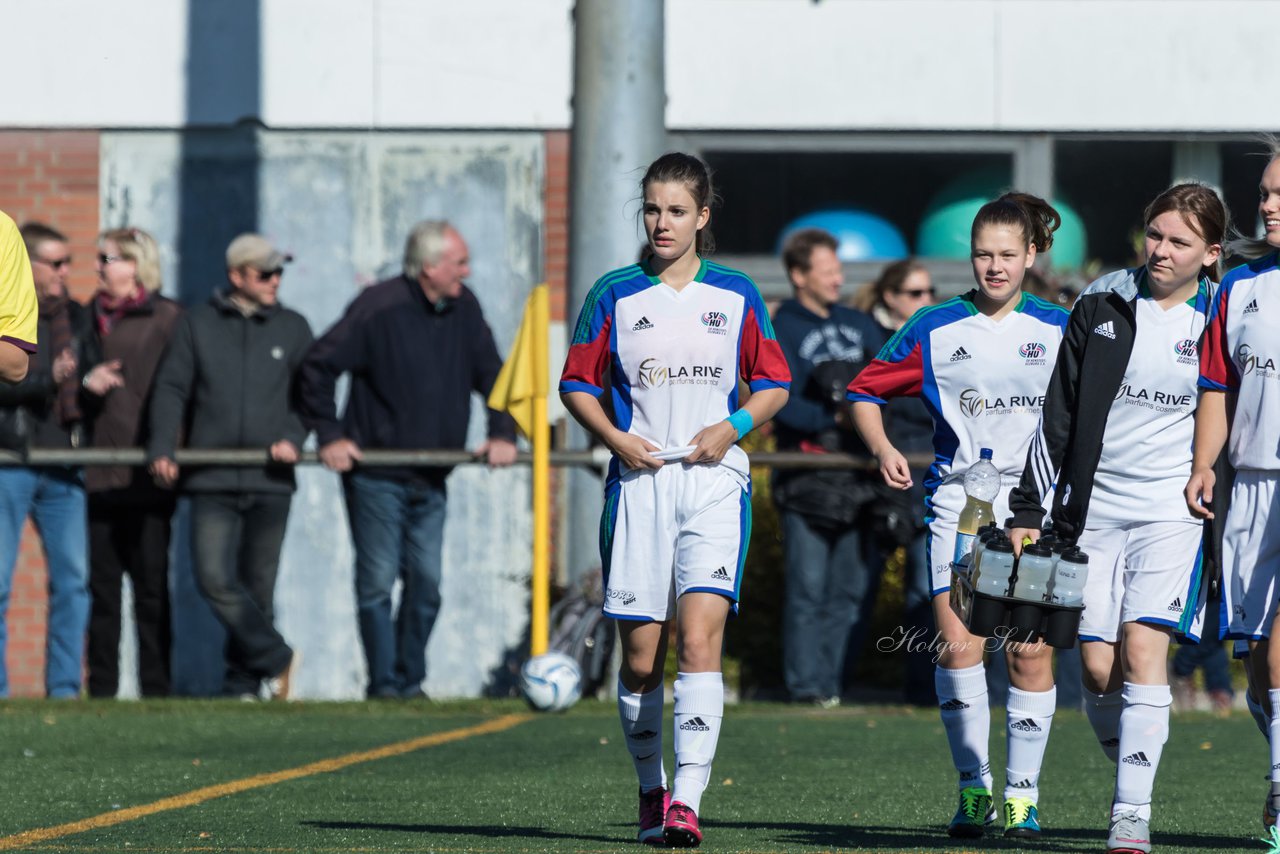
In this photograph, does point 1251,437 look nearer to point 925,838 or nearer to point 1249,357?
point 1249,357

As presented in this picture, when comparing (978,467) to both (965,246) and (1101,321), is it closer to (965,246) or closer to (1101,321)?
(1101,321)

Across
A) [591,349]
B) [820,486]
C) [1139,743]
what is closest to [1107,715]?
[1139,743]

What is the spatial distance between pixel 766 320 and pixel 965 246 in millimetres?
8035

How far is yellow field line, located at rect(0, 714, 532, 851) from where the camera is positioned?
6.27 meters

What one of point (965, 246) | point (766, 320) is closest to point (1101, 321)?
point (766, 320)

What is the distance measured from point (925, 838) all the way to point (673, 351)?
152 cm

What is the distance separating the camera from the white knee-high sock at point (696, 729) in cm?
605

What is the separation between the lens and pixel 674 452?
20.2 ft

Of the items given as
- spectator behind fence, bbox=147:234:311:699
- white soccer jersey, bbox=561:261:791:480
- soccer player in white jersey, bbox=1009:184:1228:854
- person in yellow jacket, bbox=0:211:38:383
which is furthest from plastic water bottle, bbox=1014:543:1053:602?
spectator behind fence, bbox=147:234:311:699

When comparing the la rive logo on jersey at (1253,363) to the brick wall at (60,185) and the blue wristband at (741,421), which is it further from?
the brick wall at (60,185)

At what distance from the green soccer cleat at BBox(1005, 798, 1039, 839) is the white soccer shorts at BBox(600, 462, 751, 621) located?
102cm

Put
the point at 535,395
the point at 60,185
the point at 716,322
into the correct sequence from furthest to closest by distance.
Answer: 1. the point at 60,185
2. the point at 535,395
3. the point at 716,322

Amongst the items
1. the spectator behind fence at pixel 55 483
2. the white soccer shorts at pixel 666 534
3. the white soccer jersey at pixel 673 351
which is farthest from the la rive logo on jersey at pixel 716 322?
the spectator behind fence at pixel 55 483

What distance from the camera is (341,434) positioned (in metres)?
11.1
